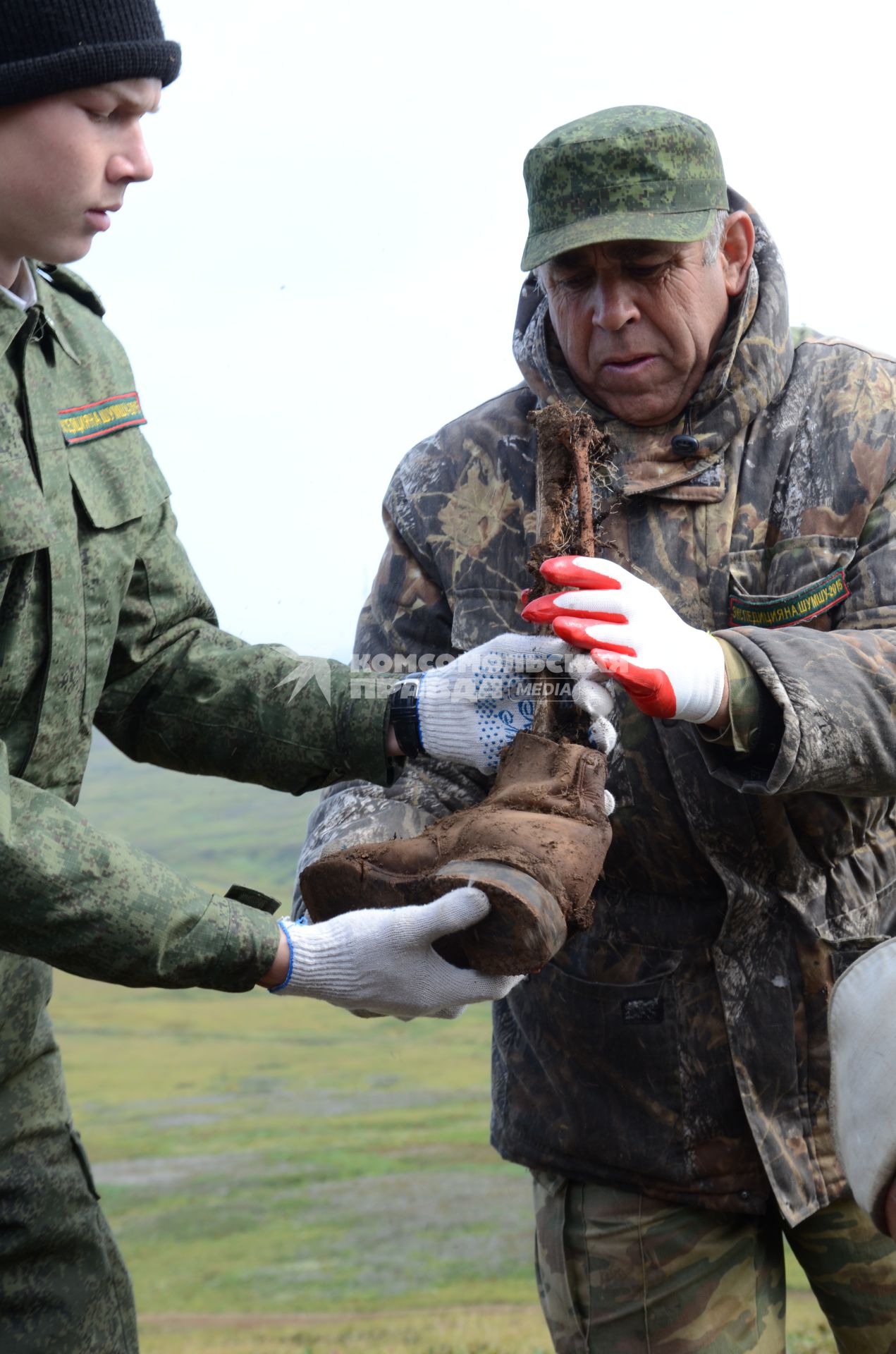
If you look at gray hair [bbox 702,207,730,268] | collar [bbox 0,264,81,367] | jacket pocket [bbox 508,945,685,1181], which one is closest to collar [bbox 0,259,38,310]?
collar [bbox 0,264,81,367]

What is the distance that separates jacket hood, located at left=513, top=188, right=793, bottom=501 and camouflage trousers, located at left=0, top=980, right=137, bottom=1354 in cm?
153

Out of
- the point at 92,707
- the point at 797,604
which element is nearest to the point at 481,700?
the point at 797,604

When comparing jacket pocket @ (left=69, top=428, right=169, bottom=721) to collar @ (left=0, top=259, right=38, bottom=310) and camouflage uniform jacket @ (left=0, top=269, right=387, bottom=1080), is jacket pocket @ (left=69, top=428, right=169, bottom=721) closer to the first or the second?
camouflage uniform jacket @ (left=0, top=269, right=387, bottom=1080)

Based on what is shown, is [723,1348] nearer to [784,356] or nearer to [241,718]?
[241,718]

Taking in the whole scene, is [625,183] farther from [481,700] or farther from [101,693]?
[101,693]

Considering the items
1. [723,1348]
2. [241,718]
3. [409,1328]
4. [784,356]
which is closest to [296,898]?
[241,718]

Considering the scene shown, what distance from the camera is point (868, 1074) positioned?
1892mm

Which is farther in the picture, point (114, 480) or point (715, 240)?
point (715, 240)

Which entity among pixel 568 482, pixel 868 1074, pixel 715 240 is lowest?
pixel 868 1074

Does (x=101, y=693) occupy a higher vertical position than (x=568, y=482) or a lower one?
lower

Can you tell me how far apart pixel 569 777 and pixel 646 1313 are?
1.14m

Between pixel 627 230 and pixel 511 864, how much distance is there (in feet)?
3.87

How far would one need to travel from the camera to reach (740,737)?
8.08 ft

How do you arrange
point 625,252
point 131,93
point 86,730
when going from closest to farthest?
point 131,93, point 86,730, point 625,252
